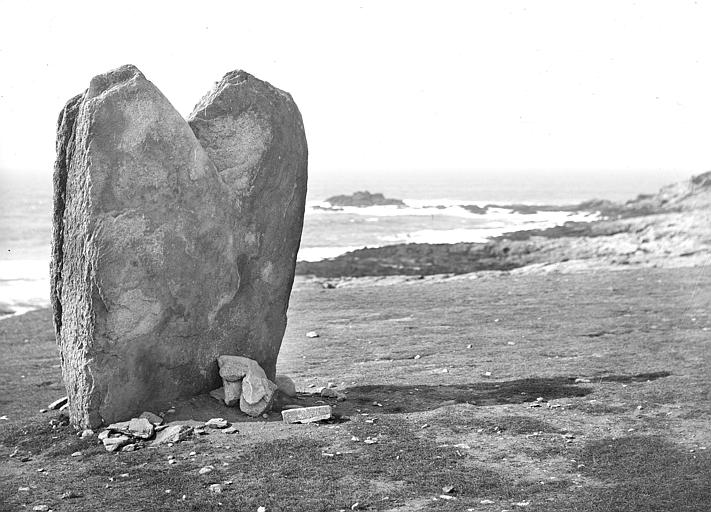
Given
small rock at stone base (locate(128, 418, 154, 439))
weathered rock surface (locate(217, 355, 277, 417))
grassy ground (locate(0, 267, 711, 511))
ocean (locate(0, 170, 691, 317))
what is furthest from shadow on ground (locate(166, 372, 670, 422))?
ocean (locate(0, 170, 691, 317))

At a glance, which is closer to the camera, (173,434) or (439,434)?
(173,434)

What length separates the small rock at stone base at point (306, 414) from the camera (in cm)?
1277

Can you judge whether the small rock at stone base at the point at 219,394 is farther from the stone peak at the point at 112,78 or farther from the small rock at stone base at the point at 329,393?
the stone peak at the point at 112,78

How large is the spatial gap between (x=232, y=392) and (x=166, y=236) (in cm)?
263

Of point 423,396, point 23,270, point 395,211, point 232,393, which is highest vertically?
point 232,393

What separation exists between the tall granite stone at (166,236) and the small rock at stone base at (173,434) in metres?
0.78

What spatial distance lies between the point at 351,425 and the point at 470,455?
1985 millimetres

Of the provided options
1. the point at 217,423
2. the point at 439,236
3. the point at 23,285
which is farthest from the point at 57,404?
the point at 439,236

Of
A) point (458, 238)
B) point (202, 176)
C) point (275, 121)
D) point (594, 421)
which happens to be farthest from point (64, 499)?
point (458, 238)

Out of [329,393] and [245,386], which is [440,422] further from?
[245,386]

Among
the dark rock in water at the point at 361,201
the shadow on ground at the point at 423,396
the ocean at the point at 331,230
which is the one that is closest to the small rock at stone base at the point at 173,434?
the shadow on ground at the point at 423,396

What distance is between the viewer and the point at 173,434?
39.4ft

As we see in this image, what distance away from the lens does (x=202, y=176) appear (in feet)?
42.5

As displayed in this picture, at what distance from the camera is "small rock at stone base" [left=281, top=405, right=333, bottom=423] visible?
12.8 m
